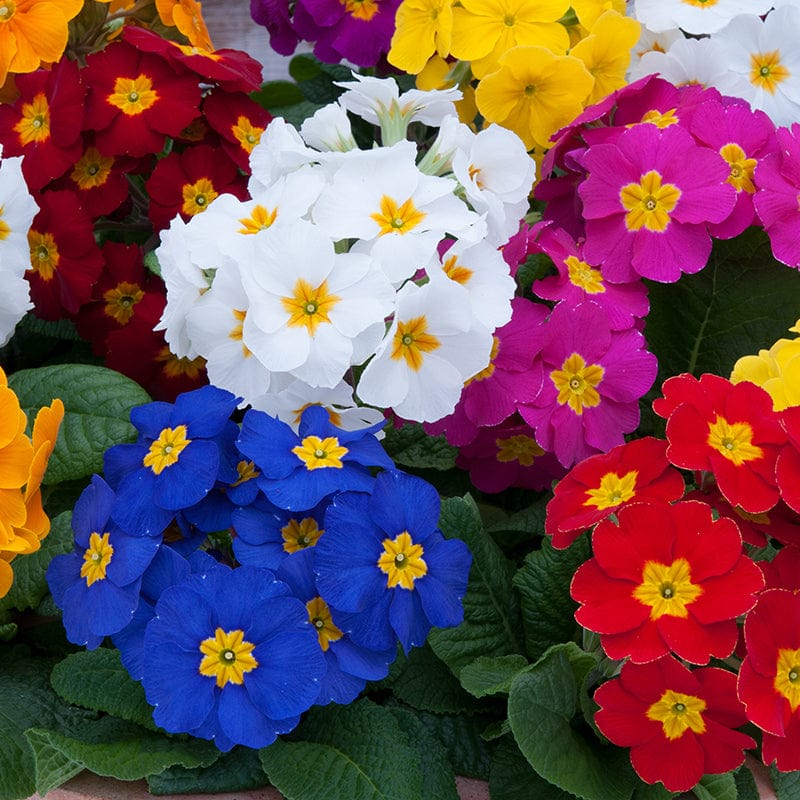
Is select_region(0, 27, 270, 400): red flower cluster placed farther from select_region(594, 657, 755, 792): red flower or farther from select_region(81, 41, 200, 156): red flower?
select_region(594, 657, 755, 792): red flower

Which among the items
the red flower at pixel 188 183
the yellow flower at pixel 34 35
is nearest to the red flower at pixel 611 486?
the red flower at pixel 188 183

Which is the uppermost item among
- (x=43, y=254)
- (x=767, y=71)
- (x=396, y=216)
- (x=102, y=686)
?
(x=396, y=216)

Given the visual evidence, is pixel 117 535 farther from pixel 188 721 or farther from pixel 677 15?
pixel 677 15

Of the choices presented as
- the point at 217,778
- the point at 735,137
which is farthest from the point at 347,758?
the point at 735,137

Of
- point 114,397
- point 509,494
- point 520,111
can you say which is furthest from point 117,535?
point 520,111

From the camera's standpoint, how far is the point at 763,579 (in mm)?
901

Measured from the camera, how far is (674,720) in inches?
37.9

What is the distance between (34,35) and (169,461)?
680 mm

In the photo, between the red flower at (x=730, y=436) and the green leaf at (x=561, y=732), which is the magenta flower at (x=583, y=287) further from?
the green leaf at (x=561, y=732)

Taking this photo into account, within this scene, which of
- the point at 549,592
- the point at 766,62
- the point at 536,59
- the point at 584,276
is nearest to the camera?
the point at 549,592

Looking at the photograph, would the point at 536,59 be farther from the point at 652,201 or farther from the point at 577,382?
the point at 577,382

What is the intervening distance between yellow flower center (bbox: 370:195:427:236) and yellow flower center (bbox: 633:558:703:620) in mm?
375

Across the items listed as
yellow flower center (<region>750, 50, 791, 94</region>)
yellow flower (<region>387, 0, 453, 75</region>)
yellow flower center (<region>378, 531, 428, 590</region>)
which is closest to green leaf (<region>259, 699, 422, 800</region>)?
yellow flower center (<region>378, 531, 428, 590</region>)

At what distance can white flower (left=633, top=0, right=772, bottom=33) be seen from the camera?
144 cm
